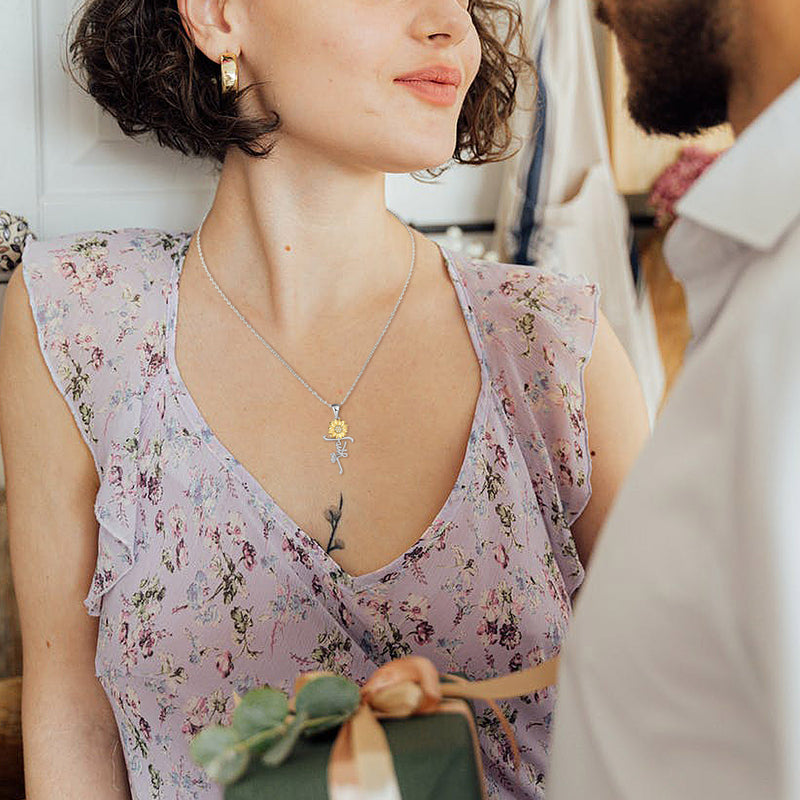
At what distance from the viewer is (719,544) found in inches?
21.3

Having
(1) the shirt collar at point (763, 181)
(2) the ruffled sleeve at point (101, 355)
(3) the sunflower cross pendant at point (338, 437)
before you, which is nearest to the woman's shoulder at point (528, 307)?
(3) the sunflower cross pendant at point (338, 437)

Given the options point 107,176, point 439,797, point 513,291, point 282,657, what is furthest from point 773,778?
point 107,176

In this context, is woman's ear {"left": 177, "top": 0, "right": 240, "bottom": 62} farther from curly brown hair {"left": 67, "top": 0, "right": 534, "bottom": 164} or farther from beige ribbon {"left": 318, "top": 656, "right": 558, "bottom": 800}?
beige ribbon {"left": 318, "top": 656, "right": 558, "bottom": 800}

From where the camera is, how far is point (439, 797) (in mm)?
729

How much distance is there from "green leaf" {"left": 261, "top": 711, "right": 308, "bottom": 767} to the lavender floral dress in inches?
17.0

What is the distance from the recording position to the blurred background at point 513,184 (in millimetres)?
1381

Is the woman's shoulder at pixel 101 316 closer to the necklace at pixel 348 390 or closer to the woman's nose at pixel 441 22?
the necklace at pixel 348 390

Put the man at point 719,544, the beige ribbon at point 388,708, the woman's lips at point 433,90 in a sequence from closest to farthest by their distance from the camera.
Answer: the man at point 719,544
the beige ribbon at point 388,708
the woman's lips at point 433,90

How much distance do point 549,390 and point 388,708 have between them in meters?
0.58

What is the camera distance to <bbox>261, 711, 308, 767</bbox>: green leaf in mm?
681

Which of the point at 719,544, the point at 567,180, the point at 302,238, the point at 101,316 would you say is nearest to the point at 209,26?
the point at 302,238

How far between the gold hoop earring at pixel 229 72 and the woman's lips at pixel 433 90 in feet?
0.68

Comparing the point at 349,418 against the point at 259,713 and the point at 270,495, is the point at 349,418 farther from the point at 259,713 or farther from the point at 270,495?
the point at 259,713

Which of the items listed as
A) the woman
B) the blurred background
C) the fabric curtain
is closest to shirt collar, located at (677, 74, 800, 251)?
the woman
